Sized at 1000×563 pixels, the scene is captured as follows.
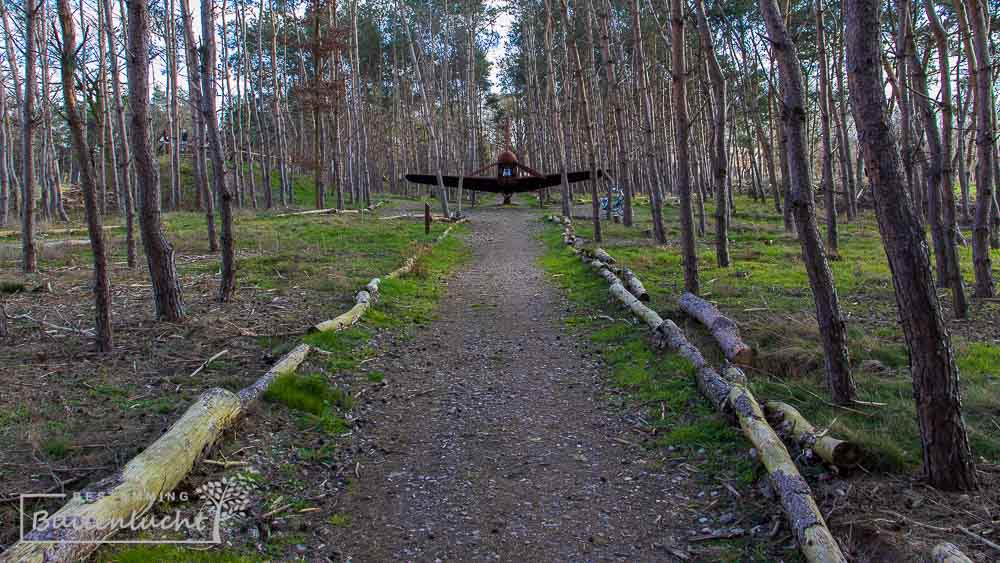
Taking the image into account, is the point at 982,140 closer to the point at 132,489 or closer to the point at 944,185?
the point at 944,185

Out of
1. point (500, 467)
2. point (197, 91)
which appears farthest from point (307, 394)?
point (197, 91)

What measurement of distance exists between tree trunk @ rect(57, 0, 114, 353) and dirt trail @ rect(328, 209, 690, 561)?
105 inches

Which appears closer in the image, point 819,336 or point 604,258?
point 819,336

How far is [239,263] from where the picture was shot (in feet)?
41.4

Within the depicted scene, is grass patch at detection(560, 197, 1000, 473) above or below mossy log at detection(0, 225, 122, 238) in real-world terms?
below

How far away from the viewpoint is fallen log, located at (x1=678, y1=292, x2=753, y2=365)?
6367 millimetres

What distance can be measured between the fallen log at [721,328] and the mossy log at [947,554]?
3440 mm

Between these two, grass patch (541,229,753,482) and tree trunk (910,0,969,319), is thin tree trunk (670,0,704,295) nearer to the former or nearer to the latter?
grass patch (541,229,753,482)

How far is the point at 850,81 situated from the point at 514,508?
3148 mm

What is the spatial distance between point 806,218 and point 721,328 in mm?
2017

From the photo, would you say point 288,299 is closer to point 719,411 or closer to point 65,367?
point 65,367

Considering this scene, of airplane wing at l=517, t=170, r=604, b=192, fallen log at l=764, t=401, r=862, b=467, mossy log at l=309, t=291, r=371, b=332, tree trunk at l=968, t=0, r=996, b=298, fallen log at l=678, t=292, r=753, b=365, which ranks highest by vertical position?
airplane wing at l=517, t=170, r=604, b=192

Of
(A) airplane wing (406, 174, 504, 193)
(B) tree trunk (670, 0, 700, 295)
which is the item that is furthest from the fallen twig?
(A) airplane wing (406, 174, 504, 193)

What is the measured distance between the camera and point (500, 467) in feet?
15.4
